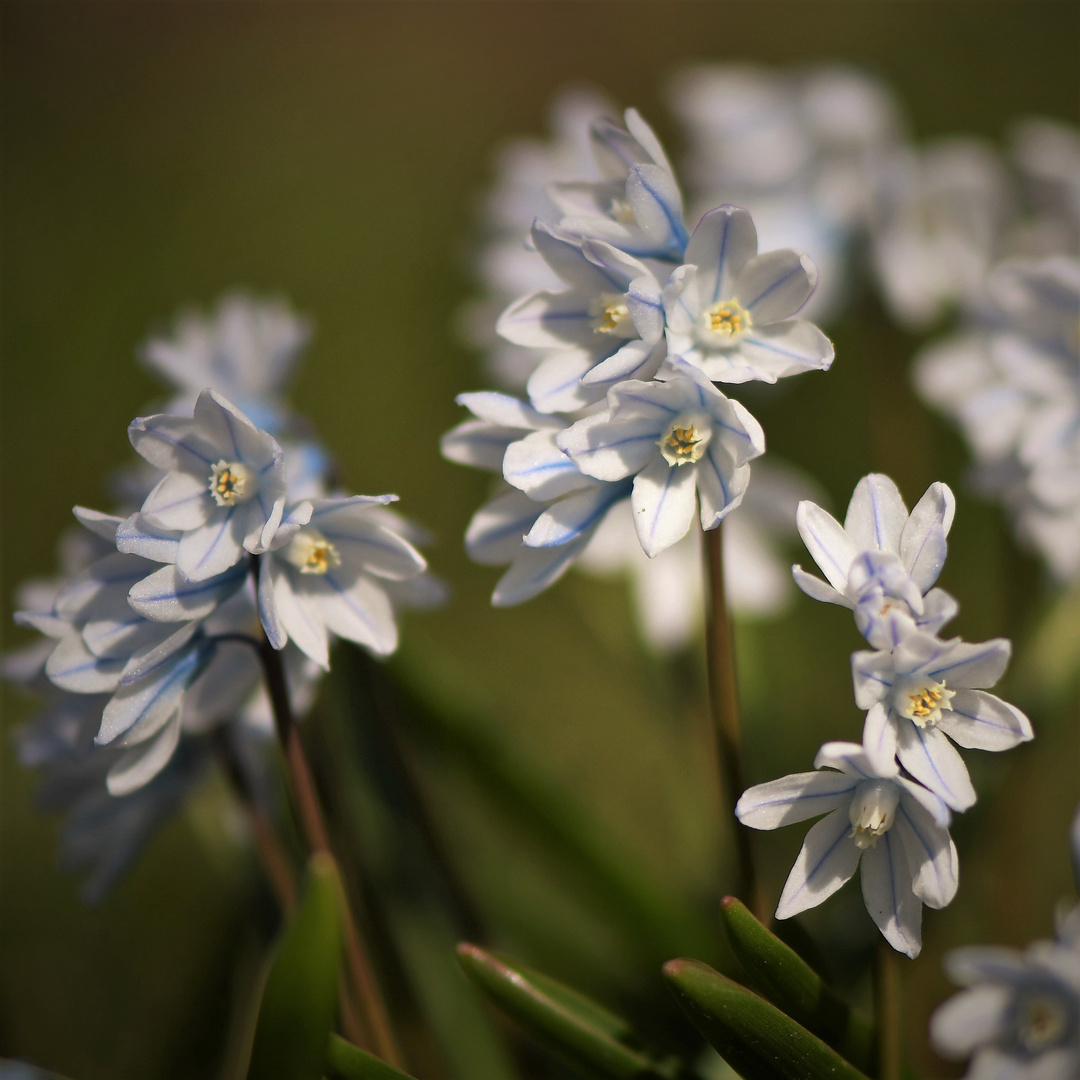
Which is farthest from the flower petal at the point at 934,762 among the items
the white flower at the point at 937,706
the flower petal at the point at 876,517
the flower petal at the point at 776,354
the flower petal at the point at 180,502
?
the flower petal at the point at 180,502

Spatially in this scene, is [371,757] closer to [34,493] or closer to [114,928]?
[114,928]

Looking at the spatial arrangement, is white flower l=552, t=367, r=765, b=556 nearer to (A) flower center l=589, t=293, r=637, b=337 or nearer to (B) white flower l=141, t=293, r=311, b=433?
(A) flower center l=589, t=293, r=637, b=337

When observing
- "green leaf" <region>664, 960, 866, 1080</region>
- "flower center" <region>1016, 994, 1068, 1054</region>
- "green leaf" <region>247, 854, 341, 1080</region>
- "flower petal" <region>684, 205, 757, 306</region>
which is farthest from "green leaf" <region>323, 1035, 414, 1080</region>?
"flower petal" <region>684, 205, 757, 306</region>

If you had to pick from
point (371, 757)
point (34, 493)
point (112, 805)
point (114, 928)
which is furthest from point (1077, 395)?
point (34, 493)

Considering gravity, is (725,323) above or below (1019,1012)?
above

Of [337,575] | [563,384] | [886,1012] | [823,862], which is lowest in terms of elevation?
[886,1012]

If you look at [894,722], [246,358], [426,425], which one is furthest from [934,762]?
[426,425]

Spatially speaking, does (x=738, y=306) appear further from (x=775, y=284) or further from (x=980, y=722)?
(x=980, y=722)
